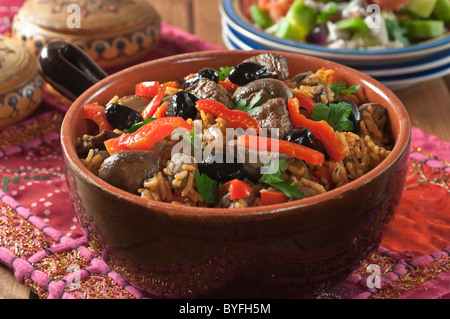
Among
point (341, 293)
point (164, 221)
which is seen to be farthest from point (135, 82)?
point (341, 293)

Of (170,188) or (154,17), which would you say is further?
(154,17)

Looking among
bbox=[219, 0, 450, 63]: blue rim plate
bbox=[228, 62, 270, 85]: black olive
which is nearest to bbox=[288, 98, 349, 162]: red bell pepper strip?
bbox=[228, 62, 270, 85]: black olive

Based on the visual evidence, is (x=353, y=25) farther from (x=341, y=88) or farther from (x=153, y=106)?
(x=153, y=106)

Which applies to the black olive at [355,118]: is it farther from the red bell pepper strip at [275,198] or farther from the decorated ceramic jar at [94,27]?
the decorated ceramic jar at [94,27]

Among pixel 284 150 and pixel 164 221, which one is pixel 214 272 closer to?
pixel 164 221

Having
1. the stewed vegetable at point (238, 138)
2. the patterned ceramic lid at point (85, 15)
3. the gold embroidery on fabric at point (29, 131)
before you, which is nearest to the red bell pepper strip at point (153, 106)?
the stewed vegetable at point (238, 138)

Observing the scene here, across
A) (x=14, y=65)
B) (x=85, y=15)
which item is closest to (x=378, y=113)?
(x=14, y=65)
